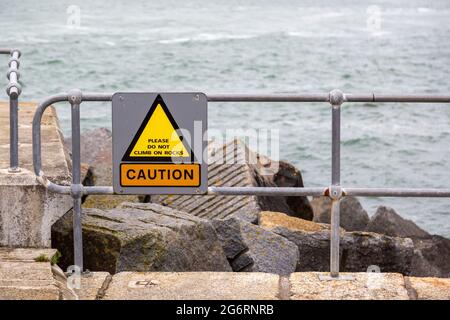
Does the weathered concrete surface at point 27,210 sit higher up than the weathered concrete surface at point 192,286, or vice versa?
the weathered concrete surface at point 27,210

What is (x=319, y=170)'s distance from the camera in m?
23.6

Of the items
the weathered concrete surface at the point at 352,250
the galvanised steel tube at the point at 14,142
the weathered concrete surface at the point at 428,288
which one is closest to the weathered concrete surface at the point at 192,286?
the weathered concrete surface at the point at 428,288

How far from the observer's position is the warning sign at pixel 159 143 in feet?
19.1

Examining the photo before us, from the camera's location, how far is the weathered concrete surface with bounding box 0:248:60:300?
17.8 ft

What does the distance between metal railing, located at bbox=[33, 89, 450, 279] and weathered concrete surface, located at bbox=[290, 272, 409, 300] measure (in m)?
0.11

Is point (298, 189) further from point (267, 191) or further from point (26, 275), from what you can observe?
point (26, 275)

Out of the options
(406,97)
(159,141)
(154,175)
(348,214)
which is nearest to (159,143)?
(159,141)

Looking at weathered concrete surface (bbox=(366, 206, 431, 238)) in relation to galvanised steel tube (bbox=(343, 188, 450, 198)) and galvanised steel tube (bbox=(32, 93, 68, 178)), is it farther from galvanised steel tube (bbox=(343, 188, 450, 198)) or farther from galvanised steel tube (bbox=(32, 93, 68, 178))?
galvanised steel tube (bbox=(32, 93, 68, 178))

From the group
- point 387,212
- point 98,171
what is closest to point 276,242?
point 98,171

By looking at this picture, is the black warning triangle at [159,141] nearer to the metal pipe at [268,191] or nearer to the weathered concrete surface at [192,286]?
the metal pipe at [268,191]

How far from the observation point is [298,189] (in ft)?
19.3

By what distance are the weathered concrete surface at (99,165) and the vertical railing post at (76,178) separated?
289 cm

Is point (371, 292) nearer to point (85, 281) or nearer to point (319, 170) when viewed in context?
point (85, 281)

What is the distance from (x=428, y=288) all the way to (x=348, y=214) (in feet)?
28.5
